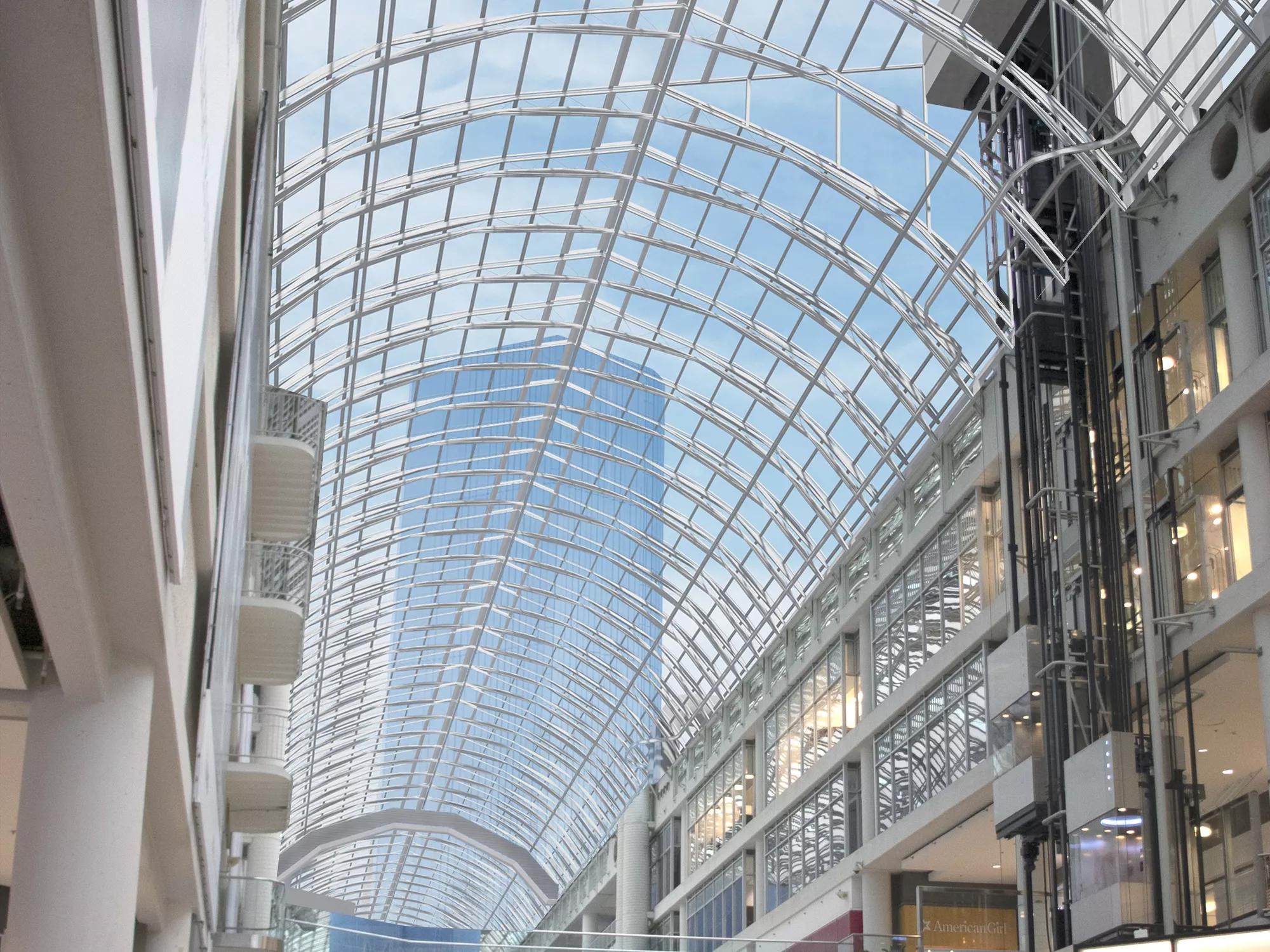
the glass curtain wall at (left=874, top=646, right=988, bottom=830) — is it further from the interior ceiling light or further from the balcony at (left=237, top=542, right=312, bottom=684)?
the balcony at (left=237, top=542, right=312, bottom=684)

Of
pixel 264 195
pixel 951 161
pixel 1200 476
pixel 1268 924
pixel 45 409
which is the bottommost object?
pixel 1268 924

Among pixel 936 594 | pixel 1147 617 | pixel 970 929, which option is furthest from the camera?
pixel 936 594

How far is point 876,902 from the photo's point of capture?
44281 mm

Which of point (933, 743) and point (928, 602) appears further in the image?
point (928, 602)

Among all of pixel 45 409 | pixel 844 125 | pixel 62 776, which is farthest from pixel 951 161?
pixel 45 409

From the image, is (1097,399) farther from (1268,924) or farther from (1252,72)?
(1268,924)

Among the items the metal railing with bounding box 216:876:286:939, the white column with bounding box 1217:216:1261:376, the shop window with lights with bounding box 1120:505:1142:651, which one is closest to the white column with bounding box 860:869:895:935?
the metal railing with bounding box 216:876:286:939

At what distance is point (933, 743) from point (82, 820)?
3119 centimetres

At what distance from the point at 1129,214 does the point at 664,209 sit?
1570cm

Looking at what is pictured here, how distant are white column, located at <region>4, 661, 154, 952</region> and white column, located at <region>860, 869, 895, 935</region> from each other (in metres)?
34.4

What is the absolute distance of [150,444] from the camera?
29.6ft

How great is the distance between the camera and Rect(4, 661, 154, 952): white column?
11695mm

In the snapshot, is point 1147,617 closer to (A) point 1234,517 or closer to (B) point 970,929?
(A) point 1234,517

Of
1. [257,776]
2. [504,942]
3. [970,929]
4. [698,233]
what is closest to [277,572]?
[257,776]
